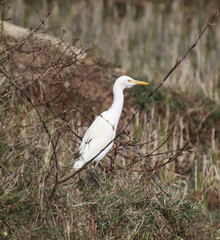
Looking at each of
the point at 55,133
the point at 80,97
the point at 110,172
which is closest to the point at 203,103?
the point at 80,97

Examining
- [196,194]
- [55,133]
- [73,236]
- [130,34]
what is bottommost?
[196,194]

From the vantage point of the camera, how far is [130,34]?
8.82 meters

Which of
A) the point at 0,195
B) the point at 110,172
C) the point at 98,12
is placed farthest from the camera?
the point at 98,12

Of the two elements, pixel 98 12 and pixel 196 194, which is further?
pixel 98 12

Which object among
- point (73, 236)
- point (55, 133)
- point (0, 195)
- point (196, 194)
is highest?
point (55, 133)

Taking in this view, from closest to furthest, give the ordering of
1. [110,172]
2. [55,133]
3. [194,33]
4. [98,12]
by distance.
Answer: [55,133], [110,172], [194,33], [98,12]

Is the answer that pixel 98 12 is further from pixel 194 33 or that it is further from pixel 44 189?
pixel 44 189

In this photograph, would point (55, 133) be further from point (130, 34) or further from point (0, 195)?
point (130, 34)

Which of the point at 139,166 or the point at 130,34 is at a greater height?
the point at 130,34

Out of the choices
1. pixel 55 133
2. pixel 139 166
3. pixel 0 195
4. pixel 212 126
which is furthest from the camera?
pixel 212 126

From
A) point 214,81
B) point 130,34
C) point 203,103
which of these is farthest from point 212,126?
point 130,34

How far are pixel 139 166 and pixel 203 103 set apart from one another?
293 centimetres

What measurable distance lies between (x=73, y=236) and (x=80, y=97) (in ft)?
10.1

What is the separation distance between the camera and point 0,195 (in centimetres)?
242
